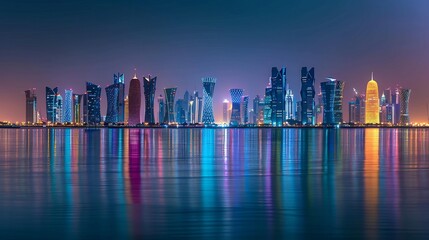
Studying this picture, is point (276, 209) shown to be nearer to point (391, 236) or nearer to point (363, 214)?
point (363, 214)

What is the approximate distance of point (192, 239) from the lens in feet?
53.2

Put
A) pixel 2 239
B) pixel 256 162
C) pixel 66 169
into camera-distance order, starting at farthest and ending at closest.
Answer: pixel 256 162 → pixel 66 169 → pixel 2 239

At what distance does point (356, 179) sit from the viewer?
32750 mm

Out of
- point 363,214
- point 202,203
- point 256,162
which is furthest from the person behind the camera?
point 256,162

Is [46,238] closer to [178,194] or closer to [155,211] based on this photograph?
[155,211]

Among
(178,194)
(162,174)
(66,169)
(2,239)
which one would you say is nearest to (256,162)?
(162,174)

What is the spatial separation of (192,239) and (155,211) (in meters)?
4.96

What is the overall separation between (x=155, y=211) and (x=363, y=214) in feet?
25.4

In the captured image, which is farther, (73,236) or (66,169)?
(66,169)

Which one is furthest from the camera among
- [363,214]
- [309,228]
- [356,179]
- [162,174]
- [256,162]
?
[256,162]

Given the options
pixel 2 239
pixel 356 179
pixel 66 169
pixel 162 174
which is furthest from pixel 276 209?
pixel 66 169

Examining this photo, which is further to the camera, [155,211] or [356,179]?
[356,179]

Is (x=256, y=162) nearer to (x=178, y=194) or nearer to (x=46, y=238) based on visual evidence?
(x=178, y=194)

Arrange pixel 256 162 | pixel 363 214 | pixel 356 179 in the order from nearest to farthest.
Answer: pixel 363 214, pixel 356 179, pixel 256 162
